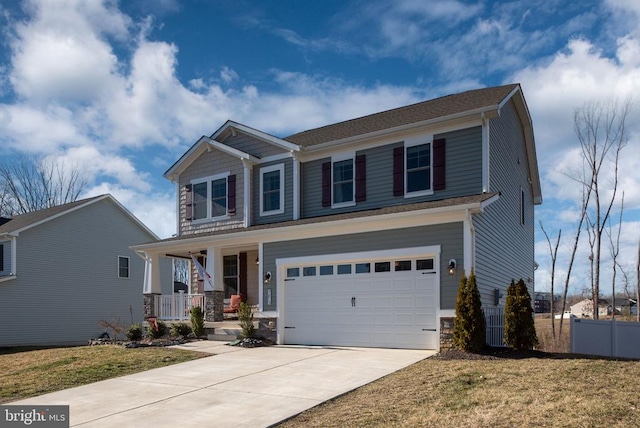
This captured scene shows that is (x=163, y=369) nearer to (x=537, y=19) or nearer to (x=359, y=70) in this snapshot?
(x=359, y=70)

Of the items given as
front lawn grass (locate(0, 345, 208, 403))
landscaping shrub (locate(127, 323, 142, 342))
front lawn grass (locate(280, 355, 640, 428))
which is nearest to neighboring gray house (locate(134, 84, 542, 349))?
landscaping shrub (locate(127, 323, 142, 342))

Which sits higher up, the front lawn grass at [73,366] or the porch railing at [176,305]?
the porch railing at [176,305]

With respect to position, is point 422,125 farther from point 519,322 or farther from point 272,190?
point 519,322

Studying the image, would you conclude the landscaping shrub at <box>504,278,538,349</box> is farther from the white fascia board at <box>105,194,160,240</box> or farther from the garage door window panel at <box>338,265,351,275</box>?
the white fascia board at <box>105,194,160,240</box>

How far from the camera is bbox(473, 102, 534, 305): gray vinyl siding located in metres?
14.0

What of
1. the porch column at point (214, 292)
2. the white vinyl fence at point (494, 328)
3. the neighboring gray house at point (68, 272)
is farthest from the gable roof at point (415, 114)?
the neighboring gray house at point (68, 272)

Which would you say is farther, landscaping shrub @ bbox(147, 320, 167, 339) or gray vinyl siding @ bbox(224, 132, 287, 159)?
gray vinyl siding @ bbox(224, 132, 287, 159)

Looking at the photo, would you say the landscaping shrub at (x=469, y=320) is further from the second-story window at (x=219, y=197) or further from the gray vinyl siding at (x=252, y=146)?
the second-story window at (x=219, y=197)

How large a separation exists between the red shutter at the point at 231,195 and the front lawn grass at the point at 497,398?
10.1 m

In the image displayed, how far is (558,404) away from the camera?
714cm

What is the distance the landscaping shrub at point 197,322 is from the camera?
16469mm

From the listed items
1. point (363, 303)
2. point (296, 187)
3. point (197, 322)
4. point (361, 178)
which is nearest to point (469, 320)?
point (363, 303)

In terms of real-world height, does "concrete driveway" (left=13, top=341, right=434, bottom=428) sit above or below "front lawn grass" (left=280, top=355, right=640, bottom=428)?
below

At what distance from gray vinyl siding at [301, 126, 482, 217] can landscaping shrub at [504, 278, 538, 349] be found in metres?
3.32
